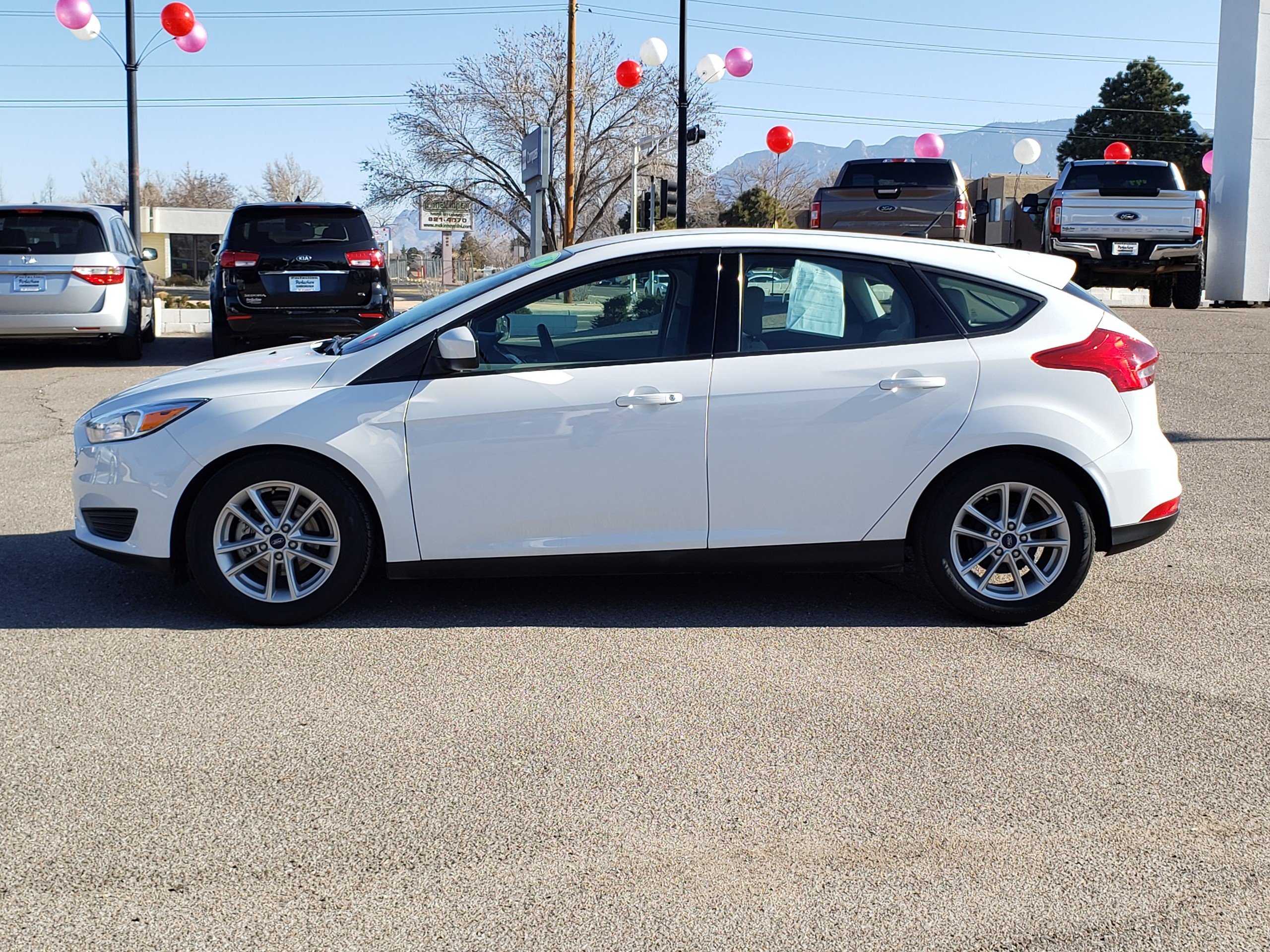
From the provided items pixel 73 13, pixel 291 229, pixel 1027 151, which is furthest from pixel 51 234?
pixel 1027 151

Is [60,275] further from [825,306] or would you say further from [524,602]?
[825,306]

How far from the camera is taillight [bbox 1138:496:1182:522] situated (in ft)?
17.9

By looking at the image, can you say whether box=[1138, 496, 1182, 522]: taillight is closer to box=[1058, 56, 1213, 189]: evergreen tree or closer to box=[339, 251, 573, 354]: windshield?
box=[339, 251, 573, 354]: windshield

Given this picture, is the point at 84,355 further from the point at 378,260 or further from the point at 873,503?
the point at 873,503

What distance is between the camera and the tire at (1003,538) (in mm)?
5371

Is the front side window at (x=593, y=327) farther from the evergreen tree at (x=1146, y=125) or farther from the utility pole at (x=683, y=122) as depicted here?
the evergreen tree at (x=1146, y=125)

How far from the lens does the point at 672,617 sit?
18.3 feet

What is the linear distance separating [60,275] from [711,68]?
1732cm

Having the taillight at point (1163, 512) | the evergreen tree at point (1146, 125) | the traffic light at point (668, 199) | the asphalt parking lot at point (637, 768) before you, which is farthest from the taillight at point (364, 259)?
the evergreen tree at point (1146, 125)

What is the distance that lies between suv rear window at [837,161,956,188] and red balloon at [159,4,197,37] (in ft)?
38.1

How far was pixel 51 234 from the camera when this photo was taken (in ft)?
46.5

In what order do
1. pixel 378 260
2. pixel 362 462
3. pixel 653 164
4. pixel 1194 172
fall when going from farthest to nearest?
pixel 1194 172
pixel 653 164
pixel 378 260
pixel 362 462

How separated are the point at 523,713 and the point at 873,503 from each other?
1.81 meters

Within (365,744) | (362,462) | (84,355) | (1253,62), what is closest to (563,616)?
(362,462)
